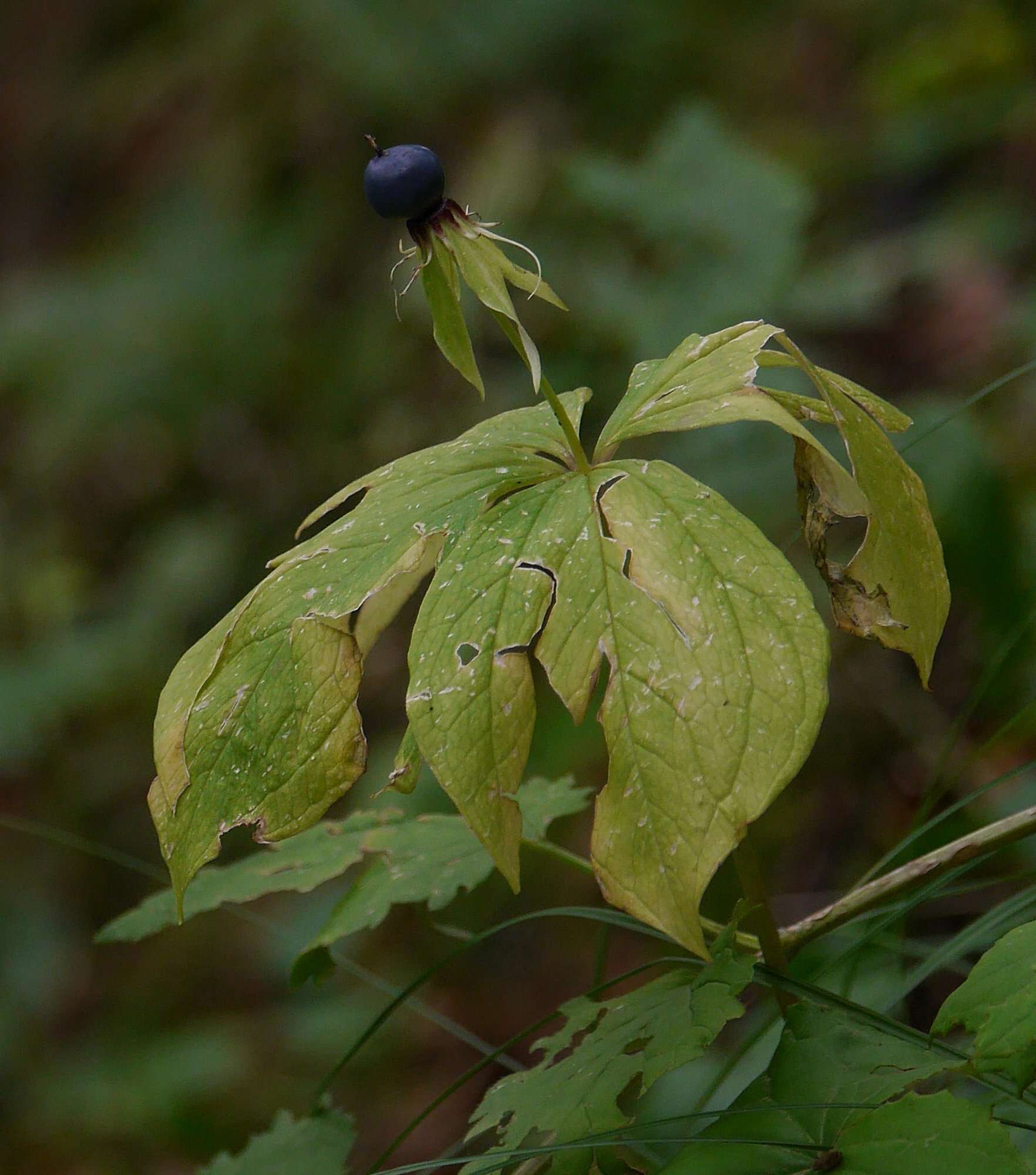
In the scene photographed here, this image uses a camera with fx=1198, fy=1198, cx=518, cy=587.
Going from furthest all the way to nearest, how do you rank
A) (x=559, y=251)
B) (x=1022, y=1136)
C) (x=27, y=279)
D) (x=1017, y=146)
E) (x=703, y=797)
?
(x=27, y=279) → (x=559, y=251) → (x=1017, y=146) → (x=1022, y=1136) → (x=703, y=797)

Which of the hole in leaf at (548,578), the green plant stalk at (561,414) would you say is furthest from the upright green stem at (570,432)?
the hole in leaf at (548,578)

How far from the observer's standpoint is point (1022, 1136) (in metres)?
0.91

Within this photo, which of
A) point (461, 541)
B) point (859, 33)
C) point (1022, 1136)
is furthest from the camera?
point (859, 33)

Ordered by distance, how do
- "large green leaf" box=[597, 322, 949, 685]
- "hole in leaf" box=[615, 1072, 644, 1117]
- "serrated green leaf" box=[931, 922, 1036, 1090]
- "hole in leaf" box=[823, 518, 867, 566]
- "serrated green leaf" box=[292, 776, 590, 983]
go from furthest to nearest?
"hole in leaf" box=[823, 518, 867, 566] < "hole in leaf" box=[615, 1072, 644, 1117] < "serrated green leaf" box=[292, 776, 590, 983] < "large green leaf" box=[597, 322, 949, 685] < "serrated green leaf" box=[931, 922, 1036, 1090]

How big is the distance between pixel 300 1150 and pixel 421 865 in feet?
0.90

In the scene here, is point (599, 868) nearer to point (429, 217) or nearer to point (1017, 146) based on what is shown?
point (429, 217)

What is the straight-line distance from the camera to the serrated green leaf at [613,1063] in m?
0.68

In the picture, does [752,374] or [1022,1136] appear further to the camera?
[1022,1136]

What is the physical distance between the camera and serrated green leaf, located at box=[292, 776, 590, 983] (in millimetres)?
931

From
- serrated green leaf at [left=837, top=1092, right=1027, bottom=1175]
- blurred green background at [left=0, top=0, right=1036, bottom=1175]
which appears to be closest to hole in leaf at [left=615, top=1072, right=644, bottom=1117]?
blurred green background at [left=0, top=0, right=1036, bottom=1175]

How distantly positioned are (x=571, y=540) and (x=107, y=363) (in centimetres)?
349

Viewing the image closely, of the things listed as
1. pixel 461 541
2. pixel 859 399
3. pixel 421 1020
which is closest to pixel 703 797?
pixel 461 541

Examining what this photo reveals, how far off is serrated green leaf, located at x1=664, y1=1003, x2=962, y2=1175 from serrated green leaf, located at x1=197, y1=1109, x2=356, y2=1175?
1.35 feet

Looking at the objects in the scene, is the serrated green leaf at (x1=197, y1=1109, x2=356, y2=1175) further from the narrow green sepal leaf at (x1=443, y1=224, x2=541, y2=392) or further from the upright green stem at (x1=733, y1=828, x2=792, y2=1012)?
the narrow green sepal leaf at (x1=443, y1=224, x2=541, y2=392)
